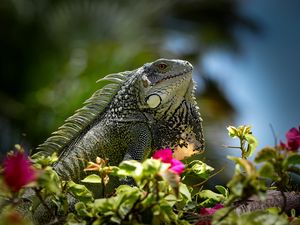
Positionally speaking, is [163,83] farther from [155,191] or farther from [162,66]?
[155,191]

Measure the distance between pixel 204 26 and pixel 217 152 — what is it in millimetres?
8771

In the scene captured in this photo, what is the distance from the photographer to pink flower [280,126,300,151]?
5.17 feet

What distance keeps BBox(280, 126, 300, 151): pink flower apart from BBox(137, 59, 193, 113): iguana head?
80cm

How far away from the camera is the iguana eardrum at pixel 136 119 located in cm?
232

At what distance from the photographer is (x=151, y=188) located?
158cm

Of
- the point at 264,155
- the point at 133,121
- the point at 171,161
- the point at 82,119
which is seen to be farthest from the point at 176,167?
the point at 82,119

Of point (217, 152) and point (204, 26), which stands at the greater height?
point (204, 26)

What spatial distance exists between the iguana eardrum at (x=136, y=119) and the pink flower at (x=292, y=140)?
78 cm

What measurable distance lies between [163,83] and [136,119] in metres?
0.18

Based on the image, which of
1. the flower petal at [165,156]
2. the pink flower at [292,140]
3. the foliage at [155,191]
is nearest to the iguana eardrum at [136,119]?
the foliage at [155,191]

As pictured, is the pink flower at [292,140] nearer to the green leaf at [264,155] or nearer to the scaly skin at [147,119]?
the green leaf at [264,155]

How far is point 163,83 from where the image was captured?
2381mm

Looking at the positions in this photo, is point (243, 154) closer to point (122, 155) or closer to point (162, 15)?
point (122, 155)

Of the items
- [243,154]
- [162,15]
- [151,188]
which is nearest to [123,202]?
[151,188]
